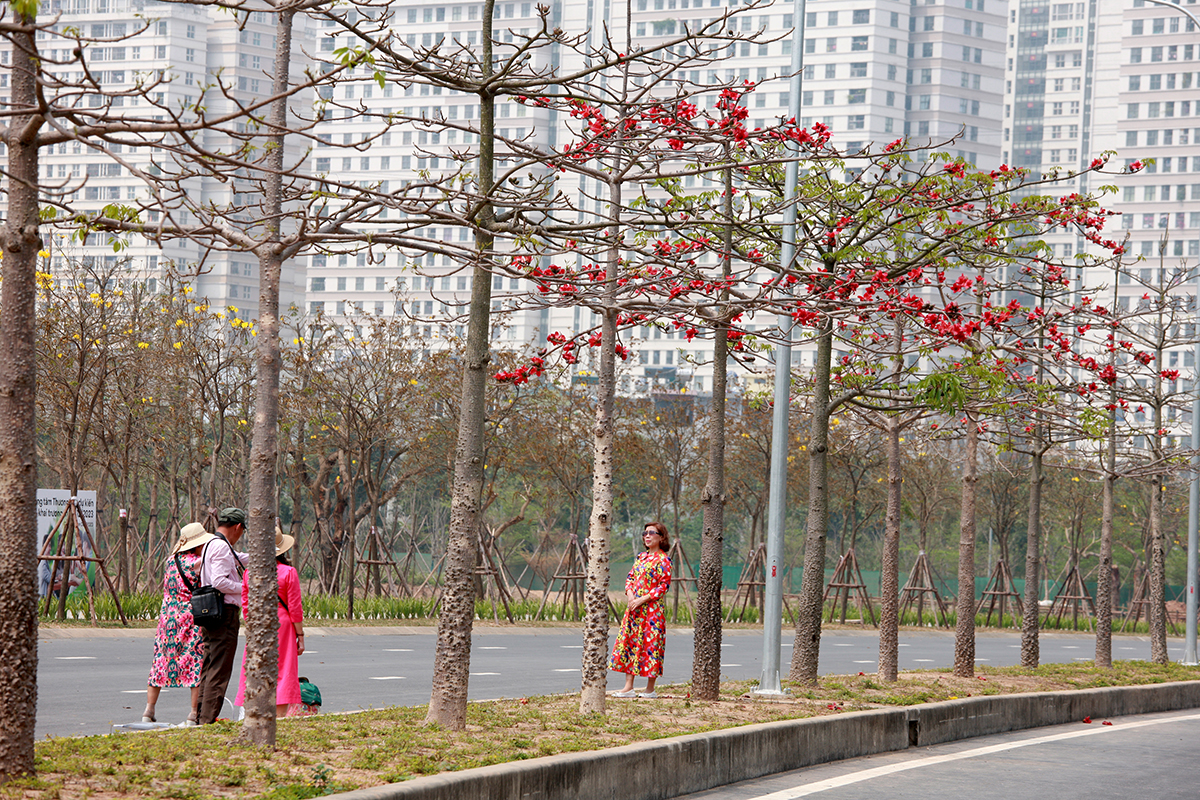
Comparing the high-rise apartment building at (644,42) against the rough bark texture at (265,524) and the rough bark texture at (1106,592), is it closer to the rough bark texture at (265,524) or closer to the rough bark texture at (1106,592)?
the rough bark texture at (1106,592)

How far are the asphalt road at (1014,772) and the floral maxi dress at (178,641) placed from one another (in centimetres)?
365

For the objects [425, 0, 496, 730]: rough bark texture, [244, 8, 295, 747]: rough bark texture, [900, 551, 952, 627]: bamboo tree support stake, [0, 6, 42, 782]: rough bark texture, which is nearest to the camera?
[0, 6, 42, 782]: rough bark texture

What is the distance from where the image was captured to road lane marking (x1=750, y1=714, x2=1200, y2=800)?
9.12 metres

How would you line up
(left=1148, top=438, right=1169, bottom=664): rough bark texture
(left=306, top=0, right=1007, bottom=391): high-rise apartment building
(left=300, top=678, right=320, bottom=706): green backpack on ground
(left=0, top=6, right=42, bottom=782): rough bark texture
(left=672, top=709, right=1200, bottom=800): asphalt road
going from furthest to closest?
(left=306, top=0, right=1007, bottom=391): high-rise apartment building < (left=1148, top=438, right=1169, bottom=664): rough bark texture < (left=300, top=678, right=320, bottom=706): green backpack on ground < (left=672, top=709, right=1200, bottom=800): asphalt road < (left=0, top=6, right=42, bottom=782): rough bark texture

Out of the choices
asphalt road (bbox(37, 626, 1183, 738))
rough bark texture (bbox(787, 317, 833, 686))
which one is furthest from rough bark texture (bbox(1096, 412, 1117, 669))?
rough bark texture (bbox(787, 317, 833, 686))

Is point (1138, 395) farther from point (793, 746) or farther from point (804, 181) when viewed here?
point (793, 746)

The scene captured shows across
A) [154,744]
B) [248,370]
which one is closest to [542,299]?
[154,744]

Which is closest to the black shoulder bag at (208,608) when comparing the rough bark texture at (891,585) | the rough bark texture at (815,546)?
the rough bark texture at (815,546)

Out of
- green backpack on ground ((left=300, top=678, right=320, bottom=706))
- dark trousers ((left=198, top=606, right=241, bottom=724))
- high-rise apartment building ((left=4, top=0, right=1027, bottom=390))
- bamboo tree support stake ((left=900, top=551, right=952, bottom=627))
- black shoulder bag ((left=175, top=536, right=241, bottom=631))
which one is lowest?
bamboo tree support stake ((left=900, top=551, right=952, bottom=627))

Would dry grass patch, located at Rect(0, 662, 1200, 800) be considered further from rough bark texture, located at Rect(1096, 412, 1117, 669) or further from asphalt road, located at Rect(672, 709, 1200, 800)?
rough bark texture, located at Rect(1096, 412, 1117, 669)

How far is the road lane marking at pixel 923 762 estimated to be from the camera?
29.9ft

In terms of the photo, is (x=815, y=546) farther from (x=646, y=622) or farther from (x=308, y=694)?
(x=308, y=694)

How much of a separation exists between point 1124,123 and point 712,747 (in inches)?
4747

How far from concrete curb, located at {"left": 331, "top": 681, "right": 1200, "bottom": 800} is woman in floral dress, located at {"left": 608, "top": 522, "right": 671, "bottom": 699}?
6.98 ft
